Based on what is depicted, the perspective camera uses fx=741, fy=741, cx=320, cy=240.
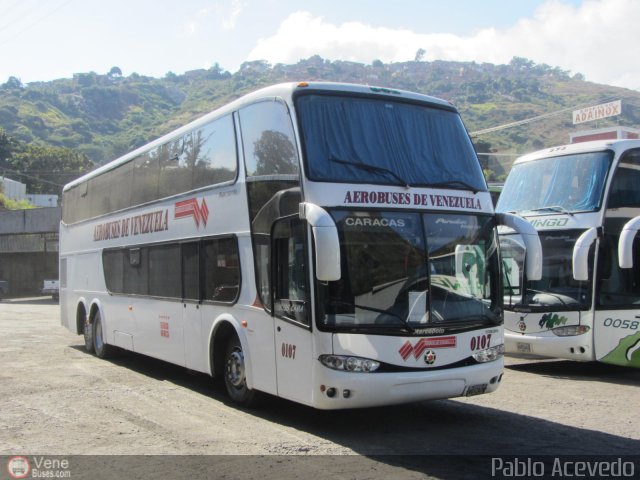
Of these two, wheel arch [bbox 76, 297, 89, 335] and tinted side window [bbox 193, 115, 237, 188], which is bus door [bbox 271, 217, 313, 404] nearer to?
tinted side window [bbox 193, 115, 237, 188]

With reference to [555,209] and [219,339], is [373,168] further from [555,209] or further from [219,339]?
[555,209]

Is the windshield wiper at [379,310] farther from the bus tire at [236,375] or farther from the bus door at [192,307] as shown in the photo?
the bus door at [192,307]

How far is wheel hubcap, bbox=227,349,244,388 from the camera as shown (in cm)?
925

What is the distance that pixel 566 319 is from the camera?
12109 mm

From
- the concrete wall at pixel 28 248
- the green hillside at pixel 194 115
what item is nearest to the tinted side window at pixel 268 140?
the concrete wall at pixel 28 248

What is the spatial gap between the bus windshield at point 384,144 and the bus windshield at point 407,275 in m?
0.48

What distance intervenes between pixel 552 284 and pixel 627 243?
1.85 metres

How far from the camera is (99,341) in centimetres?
1527

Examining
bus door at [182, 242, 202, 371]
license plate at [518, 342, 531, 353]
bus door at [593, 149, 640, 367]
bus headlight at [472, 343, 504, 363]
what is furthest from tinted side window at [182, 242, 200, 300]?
bus door at [593, 149, 640, 367]

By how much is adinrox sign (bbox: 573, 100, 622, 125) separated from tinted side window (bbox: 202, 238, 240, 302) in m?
56.1

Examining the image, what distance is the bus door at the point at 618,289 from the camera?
11.7 m

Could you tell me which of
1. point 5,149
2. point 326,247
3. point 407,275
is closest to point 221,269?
point 407,275

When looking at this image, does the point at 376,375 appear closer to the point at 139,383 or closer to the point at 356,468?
the point at 356,468

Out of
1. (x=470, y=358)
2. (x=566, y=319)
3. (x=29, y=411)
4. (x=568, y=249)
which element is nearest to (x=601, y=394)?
(x=566, y=319)
